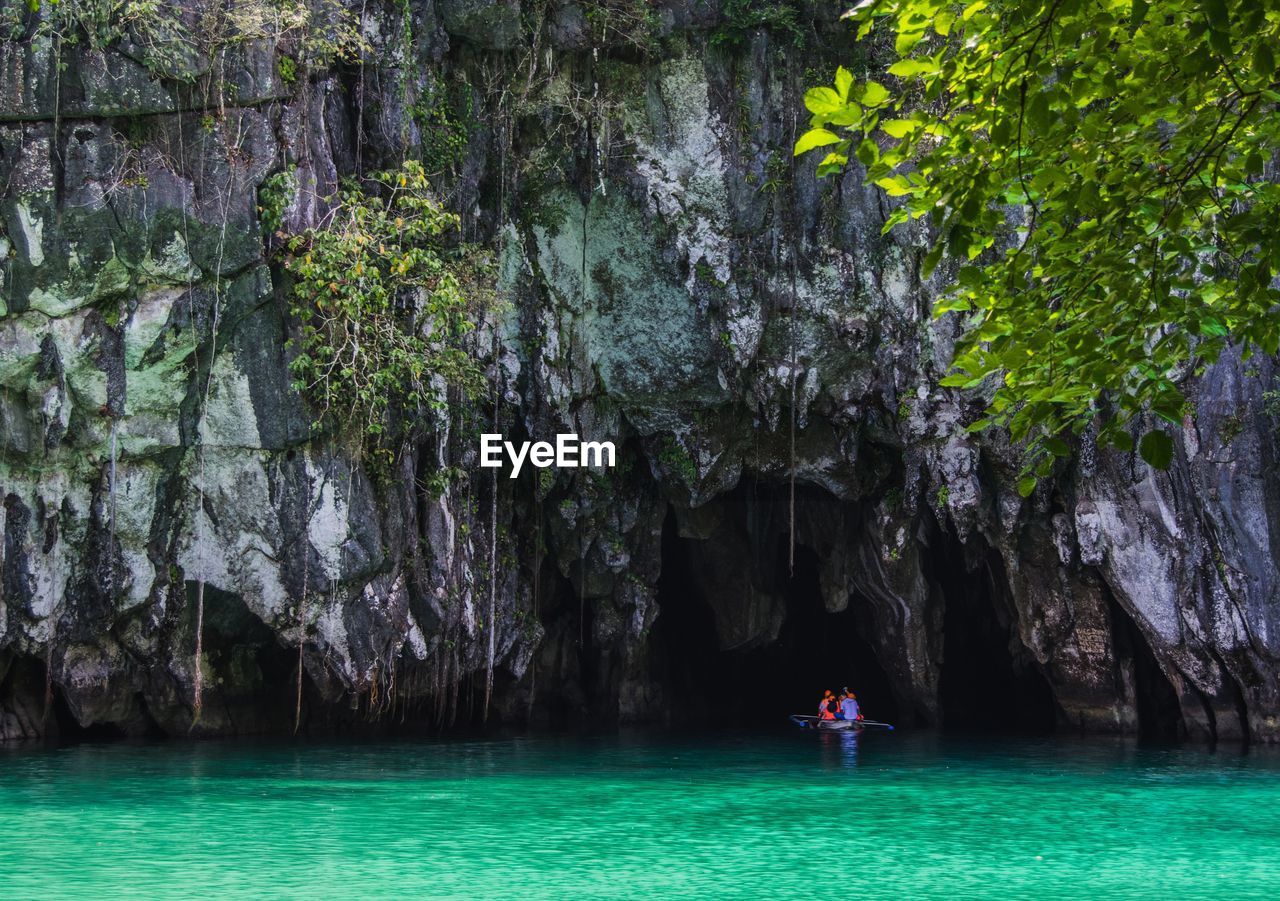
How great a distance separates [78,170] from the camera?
47.9 ft

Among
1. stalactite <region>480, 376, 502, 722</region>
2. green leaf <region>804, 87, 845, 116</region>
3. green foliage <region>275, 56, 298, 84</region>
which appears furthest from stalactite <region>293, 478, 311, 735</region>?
green leaf <region>804, 87, 845, 116</region>

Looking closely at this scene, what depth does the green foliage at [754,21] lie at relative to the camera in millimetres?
17703

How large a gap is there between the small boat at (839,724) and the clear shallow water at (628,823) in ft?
10.0

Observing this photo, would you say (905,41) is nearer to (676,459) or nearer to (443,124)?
(443,124)

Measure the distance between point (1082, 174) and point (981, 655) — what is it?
1955 cm

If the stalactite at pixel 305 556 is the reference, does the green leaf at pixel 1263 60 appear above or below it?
above

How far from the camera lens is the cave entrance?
73.9 feet

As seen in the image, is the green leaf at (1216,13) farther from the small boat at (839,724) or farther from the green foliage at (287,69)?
the small boat at (839,724)

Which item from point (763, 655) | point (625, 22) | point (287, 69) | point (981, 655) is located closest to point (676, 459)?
point (625, 22)

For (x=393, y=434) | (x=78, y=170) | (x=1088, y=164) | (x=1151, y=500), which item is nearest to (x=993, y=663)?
(x=1151, y=500)

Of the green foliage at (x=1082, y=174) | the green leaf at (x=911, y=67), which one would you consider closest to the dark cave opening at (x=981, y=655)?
the green foliage at (x=1082, y=174)

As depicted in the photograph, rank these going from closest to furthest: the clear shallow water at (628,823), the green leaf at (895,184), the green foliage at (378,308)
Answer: the green leaf at (895,184)
the clear shallow water at (628,823)
the green foliage at (378,308)

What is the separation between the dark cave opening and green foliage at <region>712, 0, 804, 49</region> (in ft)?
24.1

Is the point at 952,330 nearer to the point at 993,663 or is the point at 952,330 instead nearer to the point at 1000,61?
the point at 993,663
